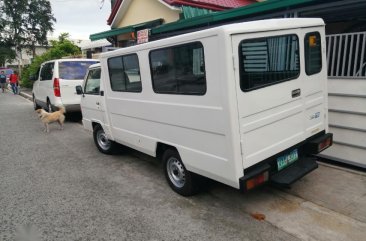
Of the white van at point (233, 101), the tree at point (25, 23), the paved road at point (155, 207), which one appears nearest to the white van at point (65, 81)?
the paved road at point (155, 207)

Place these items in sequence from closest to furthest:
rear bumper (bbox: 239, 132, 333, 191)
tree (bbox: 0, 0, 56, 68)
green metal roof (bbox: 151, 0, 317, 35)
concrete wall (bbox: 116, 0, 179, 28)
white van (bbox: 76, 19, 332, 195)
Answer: white van (bbox: 76, 19, 332, 195)
rear bumper (bbox: 239, 132, 333, 191)
green metal roof (bbox: 151, 0, 317, 35)
concrete wall (bbox: 116, 0, 179, 28)
tree (bbox: 0, 0, 56, 68)

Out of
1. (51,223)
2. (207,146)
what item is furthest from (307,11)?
(51,223)

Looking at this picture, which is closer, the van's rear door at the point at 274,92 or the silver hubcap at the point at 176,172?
the van's rear door at the point at 274,92

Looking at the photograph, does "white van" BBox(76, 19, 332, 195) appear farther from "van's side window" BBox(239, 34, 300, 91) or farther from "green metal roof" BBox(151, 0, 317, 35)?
"green metal roof" BBox(151, 0, 317, 35)

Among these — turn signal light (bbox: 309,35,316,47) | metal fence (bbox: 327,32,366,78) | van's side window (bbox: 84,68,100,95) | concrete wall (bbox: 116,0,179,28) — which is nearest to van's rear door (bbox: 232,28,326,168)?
turn signal light (bbox: 309,35,316,47)

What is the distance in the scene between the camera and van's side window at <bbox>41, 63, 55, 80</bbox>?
1031 centimetres

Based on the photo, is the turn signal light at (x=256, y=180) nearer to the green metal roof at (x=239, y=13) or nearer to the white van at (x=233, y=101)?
the white van at (x=233, y=101)

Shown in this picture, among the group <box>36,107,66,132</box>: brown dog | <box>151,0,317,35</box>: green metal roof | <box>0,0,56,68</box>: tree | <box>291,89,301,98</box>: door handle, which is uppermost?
<box>0,0,56,68</box>: tree

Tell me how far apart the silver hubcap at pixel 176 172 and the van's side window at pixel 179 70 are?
1.03 metres

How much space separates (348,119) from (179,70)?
9.55 ft

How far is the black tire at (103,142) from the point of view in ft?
21.5

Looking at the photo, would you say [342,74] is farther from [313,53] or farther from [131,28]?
[131,28]

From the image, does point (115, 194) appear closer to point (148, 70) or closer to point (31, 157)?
point (148, 70)

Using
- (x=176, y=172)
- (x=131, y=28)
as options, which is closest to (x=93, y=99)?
(x=176, y=172)
